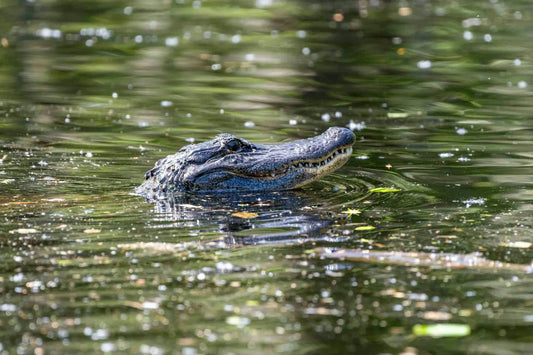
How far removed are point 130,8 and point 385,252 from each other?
67.0ft

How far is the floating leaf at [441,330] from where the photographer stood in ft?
18.1

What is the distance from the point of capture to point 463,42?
69.7 ft

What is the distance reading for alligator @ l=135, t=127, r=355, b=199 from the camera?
32.4 ft

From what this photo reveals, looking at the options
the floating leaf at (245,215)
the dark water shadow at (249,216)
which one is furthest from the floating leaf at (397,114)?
the floating leaf at (245,215)

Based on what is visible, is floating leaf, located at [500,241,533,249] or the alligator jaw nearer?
floating leaf, located at [500,241,533,249]

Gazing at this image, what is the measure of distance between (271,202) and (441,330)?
4058mm

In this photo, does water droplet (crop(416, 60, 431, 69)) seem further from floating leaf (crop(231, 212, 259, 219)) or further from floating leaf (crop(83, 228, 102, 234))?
floating leaf (crop(83, 228, 102, 234))

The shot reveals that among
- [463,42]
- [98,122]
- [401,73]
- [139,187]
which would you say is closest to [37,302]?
[139,187]

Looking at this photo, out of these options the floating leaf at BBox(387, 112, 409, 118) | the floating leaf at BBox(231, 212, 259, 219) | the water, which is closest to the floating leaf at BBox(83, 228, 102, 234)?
the water

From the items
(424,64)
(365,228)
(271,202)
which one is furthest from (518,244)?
(424,64)

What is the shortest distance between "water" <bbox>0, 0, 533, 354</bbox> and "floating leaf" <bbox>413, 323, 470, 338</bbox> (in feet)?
0.06

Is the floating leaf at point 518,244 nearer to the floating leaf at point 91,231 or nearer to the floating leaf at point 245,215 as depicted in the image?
the floating leaf at point 245,215

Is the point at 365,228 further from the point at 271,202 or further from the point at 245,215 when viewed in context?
the point at 271,202

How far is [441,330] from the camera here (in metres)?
5.59
